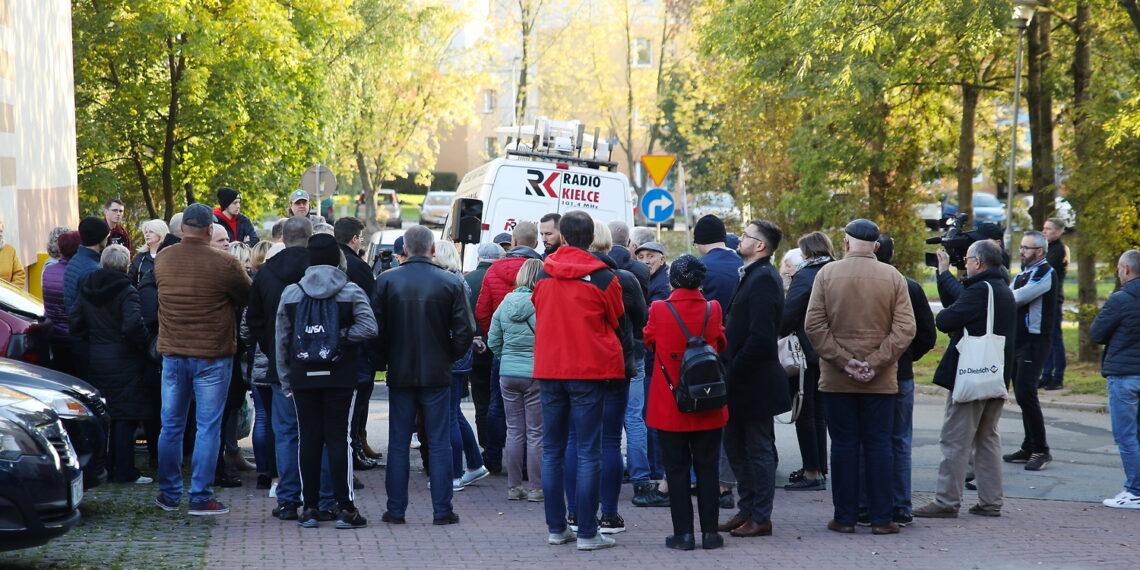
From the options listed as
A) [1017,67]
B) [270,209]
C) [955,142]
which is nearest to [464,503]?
[1017,67]

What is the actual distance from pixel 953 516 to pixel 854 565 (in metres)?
1.73

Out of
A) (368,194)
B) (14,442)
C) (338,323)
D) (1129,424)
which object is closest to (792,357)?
(1129,424)

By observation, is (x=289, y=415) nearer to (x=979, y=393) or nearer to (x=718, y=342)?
(x=718, y=342)

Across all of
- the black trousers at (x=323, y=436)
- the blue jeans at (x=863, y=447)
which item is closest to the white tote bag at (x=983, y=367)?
the blue jeans at (x=863, y=447)

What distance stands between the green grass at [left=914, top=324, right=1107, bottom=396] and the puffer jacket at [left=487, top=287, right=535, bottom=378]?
656cm

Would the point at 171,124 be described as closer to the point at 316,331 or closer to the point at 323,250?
the point at 323,250

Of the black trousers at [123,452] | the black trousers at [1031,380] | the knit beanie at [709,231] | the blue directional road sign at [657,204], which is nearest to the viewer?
the knit beanie at [709,231]

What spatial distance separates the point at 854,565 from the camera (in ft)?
21.5

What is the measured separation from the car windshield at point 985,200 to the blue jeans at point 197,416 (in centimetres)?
4607

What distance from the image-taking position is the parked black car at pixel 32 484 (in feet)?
18.7

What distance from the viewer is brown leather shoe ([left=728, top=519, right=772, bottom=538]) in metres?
7.20

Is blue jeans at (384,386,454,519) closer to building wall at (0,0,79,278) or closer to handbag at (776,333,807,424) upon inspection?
handbag at (776,333,807,424)

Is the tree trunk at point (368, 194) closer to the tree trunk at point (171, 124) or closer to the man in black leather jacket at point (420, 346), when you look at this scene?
the tree trunk at point (171, 124)

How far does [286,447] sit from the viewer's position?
7469mm
